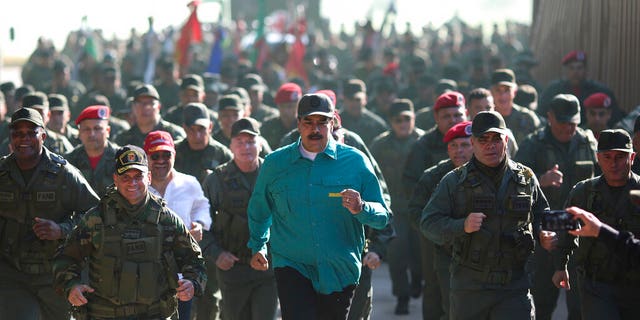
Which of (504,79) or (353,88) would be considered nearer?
(504,79)

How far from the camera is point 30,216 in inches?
336

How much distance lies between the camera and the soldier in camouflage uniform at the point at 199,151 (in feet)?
35.2

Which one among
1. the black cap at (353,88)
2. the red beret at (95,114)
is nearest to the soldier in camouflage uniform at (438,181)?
the red beret at (95,114)

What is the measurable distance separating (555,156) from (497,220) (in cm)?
277

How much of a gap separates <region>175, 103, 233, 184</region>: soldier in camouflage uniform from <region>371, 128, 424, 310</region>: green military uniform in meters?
2.75

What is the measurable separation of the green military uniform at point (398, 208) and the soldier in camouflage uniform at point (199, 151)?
9.03ft

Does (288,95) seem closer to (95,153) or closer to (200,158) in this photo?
(200,158)

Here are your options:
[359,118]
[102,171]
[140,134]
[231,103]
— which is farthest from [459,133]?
[359,118]

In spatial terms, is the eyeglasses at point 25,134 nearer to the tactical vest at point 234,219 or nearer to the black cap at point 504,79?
the tactical vest at point 234,219

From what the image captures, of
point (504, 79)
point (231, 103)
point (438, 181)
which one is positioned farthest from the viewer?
point (504, 79)

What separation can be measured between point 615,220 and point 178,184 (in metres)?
3.32

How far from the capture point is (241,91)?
48.2ft

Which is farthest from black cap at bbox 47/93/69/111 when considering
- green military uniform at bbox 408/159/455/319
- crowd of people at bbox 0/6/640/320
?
green military uniform at bbox 408/159/455/319

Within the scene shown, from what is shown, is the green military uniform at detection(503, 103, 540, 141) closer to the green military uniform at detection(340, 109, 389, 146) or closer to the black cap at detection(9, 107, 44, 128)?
the green military uniform at detection(340, 109, 389, 146)
